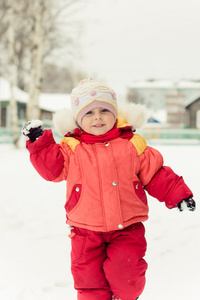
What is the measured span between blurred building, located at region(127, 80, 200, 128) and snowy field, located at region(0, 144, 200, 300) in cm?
7378

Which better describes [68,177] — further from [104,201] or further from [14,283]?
[14,283]

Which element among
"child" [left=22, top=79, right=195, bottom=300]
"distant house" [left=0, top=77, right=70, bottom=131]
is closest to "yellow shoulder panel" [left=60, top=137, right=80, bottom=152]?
"child" [left=22, top=79, right=195, bottom=300]

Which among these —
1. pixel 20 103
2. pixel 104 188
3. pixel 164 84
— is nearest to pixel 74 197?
pixel 104 188

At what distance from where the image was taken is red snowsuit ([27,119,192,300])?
2055 millimetres

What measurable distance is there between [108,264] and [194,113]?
3350cm

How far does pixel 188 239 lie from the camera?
366 cm

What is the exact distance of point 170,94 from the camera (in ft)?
261

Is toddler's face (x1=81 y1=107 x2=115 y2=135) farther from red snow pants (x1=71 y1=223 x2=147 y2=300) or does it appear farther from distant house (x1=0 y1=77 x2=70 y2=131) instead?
distant house (x1=0 y1=77 x2=70 y2=131)

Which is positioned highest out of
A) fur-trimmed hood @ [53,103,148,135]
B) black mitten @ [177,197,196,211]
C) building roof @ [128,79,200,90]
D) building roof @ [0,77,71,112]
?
building roof @ [128,79,200,90]

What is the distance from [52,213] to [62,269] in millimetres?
1871

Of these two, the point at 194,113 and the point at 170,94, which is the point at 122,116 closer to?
the point at 194,113

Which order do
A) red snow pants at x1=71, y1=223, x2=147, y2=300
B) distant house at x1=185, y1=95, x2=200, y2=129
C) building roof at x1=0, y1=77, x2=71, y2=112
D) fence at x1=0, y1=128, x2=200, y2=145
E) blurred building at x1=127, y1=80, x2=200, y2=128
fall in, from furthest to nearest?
blurred building at x1=127, y1=80, x2=200, y2=128, distant house at x1=185, y1=95, x2=200, y2=129, building roof at x1=0, y1=77, x2=71, y2=112, fence at x1=0, y1=128, x2=200, y2=145, red snow pants at x1=71, y1=223, x2=147, y2=300

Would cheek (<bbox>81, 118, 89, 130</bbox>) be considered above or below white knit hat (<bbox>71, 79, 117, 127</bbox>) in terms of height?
below

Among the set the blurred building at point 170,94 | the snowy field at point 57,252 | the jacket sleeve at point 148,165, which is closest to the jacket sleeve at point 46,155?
the jacket sleeve at point 148,165
